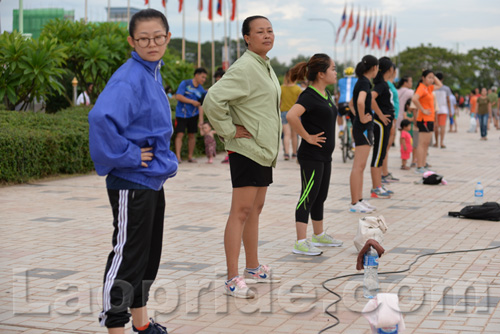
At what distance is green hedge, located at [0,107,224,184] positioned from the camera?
1127 centimetres

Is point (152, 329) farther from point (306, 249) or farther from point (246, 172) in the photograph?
point (306, 249)

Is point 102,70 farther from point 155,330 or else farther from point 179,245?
point 155,330

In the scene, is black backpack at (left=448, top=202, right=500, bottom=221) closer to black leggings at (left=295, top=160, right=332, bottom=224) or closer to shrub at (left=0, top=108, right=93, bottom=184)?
black leggings at (left=295, top=160, right=332, bottom=224)

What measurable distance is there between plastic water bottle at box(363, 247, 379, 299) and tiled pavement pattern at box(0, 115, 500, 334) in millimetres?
90

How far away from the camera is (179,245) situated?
23.4ft

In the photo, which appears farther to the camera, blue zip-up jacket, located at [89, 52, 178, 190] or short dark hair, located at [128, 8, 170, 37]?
short dark hair, located at [128, 8, 170, 37]

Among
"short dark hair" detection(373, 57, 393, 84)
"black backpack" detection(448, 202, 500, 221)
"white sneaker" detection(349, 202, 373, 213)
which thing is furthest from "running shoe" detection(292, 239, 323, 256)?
"short dark hair" detection(373, 57, 393, 84)

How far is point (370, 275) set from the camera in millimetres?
5281

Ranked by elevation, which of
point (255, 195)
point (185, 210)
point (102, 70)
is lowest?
point (185, 210)

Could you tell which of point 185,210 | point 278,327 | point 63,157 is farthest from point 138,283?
point 63,157

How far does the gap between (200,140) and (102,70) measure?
2783mm

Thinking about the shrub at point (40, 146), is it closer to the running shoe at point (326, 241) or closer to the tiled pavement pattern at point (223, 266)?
the tiled pavement pattern at point (223, 266)

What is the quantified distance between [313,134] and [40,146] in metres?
6.31

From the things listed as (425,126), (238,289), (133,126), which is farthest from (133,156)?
(425,126)
